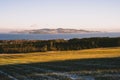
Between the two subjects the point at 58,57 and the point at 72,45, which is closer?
the point at 58,57

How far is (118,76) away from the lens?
833 inches

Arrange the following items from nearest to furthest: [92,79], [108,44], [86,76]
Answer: [92,79], [86,76], [108,44]

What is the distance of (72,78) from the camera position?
866 inches

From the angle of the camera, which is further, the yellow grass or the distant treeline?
the distant treeline

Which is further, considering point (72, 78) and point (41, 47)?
point (41, 47)

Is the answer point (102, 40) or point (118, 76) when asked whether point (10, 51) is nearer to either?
point (102, 40)

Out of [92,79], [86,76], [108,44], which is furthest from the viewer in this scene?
[108,44]

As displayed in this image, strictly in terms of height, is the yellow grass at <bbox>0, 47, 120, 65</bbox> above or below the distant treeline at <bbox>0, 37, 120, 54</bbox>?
below

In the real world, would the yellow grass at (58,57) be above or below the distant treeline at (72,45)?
below

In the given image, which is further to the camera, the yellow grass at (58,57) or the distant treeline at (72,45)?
the distant treeline at (72,45)

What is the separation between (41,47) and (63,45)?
4.62 m

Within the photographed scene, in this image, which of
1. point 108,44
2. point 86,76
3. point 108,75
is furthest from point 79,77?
point 108,44

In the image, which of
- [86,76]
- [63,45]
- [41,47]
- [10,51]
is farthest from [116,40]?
[86,76]

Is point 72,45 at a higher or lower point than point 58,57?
higher
